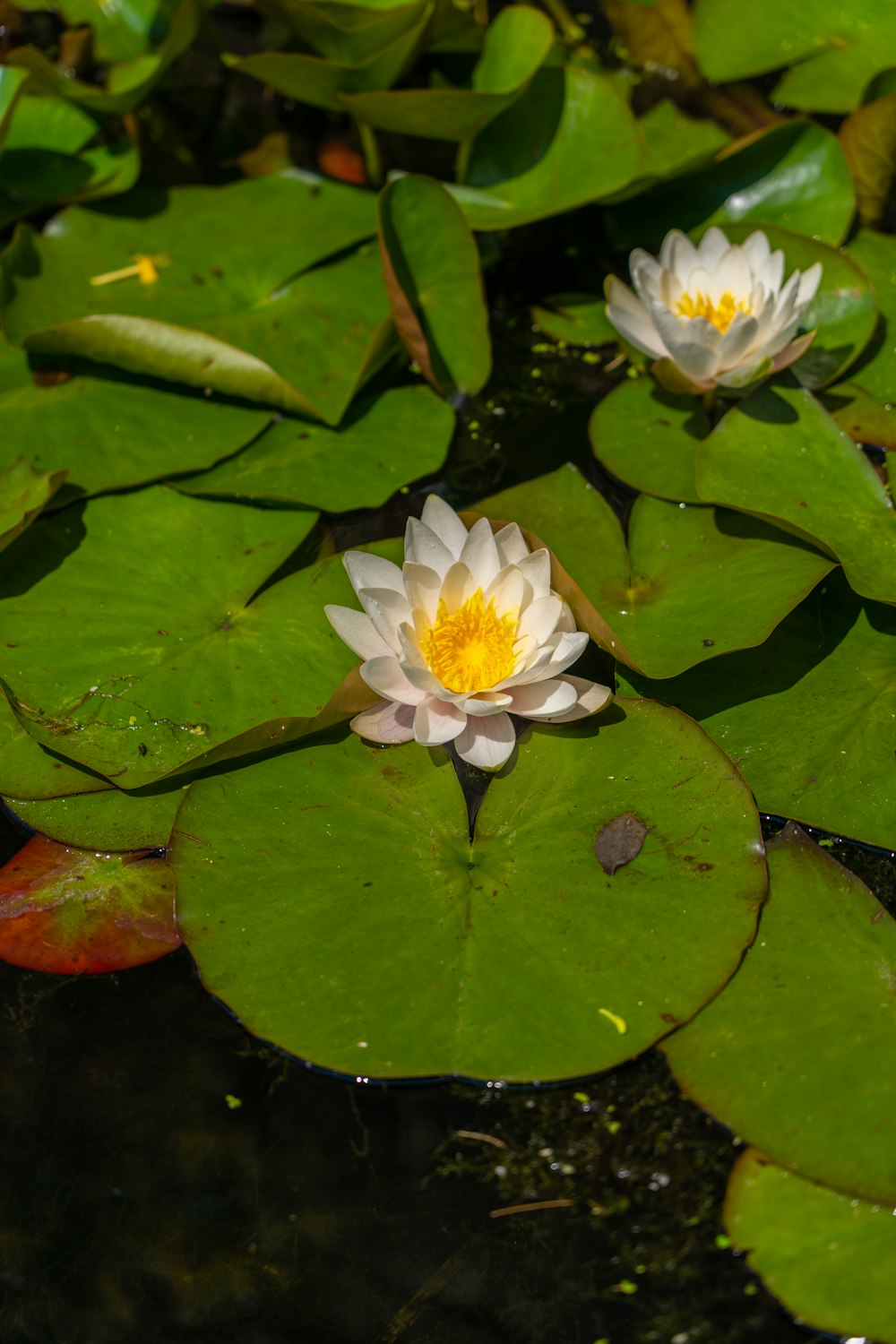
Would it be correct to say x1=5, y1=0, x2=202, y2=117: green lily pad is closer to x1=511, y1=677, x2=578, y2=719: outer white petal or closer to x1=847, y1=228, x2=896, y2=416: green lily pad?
x1=847, y1=228, x2=896, y2=416: green lily pad

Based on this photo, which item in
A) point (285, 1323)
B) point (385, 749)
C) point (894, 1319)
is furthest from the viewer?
point (385, 749)

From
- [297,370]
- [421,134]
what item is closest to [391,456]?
[297,370]

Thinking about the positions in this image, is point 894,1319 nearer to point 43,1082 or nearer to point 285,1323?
point 285,1323

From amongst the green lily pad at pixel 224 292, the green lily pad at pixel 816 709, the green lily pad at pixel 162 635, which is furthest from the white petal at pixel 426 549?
the green lily pad at pixel 224 292

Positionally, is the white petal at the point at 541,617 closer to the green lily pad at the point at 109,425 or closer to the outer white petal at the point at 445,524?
the outer white petal at the point at 445,524

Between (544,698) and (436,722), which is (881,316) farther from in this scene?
(436,722)

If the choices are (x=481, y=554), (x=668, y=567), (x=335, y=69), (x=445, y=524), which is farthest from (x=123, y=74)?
(x=668, y=567)
